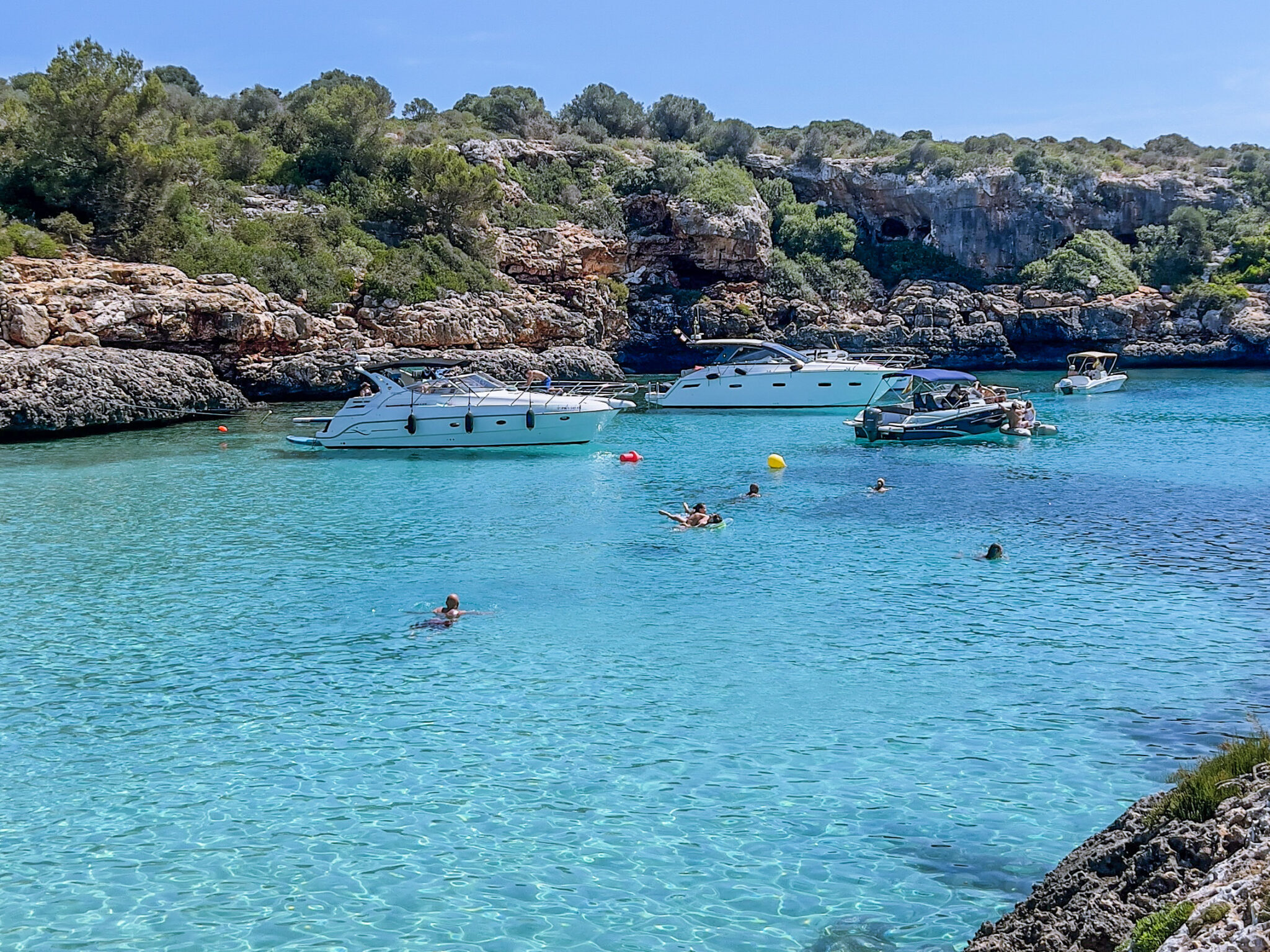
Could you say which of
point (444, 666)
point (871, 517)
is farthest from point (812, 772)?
point (871, 517)

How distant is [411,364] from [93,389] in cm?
1054

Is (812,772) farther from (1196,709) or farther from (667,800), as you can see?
(1196,709)

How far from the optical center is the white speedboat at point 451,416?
1150 inches

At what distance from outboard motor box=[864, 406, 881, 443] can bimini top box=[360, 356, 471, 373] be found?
11401mm

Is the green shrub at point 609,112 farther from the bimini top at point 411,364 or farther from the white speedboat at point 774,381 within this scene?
the bimini top at point 411,364

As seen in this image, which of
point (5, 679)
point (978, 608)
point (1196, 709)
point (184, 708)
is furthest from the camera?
point (978, 608)

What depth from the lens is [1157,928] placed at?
4602mm

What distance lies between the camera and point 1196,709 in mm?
9820

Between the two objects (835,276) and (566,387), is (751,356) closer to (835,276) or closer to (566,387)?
(566,387)

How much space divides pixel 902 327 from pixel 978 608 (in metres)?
43.6

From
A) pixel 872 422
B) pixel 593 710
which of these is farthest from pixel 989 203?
pixel 593 710

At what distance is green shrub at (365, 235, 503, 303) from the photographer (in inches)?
1713

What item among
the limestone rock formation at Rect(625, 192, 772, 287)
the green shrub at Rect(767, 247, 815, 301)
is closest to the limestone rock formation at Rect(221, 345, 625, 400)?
the limestone rock formation at Rect(625, 192, 772, 287)

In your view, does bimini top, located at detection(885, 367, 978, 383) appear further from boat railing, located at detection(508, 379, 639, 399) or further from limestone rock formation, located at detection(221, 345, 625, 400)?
limestone rock formation, located at detection(221, 345, 625, 400)
